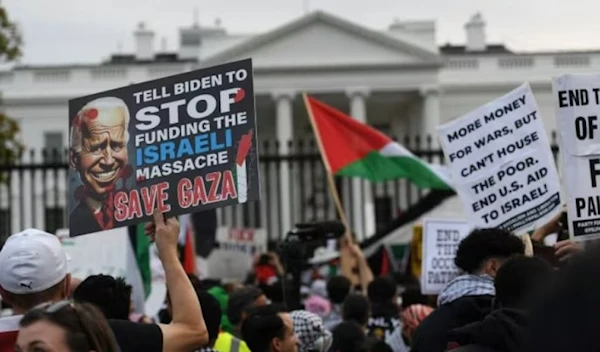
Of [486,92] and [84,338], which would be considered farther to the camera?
[486,92]

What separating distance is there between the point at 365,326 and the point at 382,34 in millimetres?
43742

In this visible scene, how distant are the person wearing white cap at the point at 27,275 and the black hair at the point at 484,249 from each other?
63.1 inches

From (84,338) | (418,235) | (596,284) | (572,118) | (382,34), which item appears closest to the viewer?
(596,284)

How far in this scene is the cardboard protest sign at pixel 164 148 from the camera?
3.97m

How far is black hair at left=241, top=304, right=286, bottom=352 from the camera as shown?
4.78 metres

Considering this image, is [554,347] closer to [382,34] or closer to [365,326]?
[365,326]

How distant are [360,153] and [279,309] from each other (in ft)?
23.0

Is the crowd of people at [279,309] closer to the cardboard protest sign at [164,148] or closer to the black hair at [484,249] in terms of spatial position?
the black hair at [484,249]

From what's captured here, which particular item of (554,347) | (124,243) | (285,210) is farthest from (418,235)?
(285,210)

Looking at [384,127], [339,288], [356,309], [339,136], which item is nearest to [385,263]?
[339,136]

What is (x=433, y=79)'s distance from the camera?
167 feet

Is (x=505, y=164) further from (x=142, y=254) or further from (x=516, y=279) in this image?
(x=142, y=254)

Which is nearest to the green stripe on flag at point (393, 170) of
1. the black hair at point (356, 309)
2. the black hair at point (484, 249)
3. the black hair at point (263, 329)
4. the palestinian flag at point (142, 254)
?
the palestinian flag at point (142, 254)

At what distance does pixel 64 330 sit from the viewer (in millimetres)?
2404
